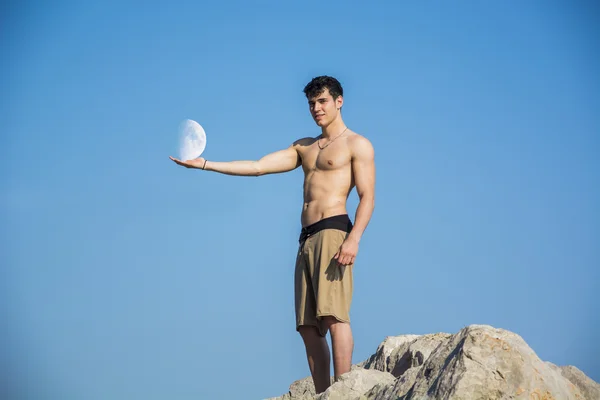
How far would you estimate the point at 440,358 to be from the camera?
4.52 m

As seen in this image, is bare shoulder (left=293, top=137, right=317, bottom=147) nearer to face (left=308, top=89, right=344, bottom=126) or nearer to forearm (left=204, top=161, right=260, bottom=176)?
face (left=308, top=89, right=344, bottom=126)

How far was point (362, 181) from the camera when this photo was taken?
7.11m

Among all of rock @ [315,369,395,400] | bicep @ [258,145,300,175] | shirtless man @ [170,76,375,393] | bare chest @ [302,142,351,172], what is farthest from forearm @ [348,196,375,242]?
rock @ [315,369,395,400]

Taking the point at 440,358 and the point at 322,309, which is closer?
the point at 440,358

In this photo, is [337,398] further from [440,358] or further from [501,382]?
[501,382]

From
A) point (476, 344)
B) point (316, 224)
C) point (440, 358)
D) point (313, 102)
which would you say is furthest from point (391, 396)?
point (313, 102)

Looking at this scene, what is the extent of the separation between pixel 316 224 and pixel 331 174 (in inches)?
18.6

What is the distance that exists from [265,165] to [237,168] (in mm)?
271

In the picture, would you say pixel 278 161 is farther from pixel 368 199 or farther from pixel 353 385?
pixel 353 385

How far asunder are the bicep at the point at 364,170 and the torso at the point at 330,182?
8cm

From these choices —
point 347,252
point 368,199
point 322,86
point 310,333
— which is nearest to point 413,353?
point 310,333

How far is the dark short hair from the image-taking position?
24.0 feet

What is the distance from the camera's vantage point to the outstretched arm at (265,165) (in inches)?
301

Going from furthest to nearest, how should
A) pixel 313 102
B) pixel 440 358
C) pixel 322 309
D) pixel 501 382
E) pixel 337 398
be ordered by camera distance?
pixel 313 102 < pixel 322 309 < pixel 337 398 < pixel 440 358 < pixel 501 382
